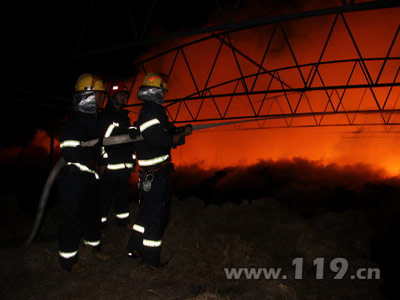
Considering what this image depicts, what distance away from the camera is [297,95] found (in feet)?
88.3

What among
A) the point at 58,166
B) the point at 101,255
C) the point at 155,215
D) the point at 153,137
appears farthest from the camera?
the point at 58,166

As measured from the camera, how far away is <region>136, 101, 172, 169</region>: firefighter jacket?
13.1ft

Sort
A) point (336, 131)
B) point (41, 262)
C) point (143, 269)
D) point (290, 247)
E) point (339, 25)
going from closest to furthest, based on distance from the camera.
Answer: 1. point (143, 269)
2. point (41, 262)
3. point (290, 247)
4. point (339, 25)
5. point (336, 131)

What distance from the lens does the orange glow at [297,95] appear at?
2219 centimetres

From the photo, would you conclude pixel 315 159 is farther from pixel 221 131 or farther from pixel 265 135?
pixel 221 131

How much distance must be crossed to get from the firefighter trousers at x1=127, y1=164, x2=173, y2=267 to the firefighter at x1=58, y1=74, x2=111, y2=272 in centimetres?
73

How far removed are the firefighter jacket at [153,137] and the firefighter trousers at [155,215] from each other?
0.59 feet

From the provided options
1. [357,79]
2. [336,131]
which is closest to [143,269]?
[357,79]

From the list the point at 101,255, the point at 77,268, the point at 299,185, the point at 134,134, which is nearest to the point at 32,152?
the point at 299,185

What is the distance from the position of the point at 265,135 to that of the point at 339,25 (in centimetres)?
1125

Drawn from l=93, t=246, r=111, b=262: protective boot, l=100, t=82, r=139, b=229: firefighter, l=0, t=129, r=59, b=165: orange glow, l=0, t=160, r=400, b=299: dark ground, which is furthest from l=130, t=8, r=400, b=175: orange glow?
→ l=93, t=246, r=111, b=262: protective boot

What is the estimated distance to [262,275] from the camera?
4250 mm

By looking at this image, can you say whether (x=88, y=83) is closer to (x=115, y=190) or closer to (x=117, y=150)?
(x=117, y=150)

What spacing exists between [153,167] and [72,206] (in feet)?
3.70
